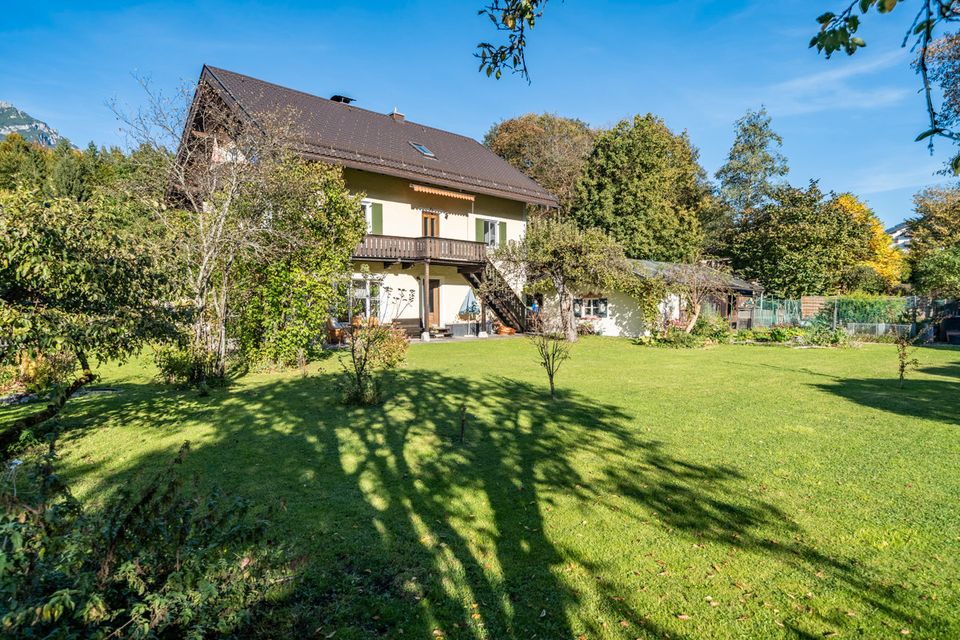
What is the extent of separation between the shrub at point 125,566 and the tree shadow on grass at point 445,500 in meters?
0.36

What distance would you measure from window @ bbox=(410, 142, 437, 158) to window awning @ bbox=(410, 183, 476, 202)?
2515 mm

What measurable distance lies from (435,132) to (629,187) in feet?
40.5

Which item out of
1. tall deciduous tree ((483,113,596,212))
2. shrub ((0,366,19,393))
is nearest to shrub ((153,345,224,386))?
shrub ((0,366,19,393))

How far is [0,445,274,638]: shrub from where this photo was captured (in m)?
1.65

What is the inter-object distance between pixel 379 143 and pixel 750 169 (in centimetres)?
3007

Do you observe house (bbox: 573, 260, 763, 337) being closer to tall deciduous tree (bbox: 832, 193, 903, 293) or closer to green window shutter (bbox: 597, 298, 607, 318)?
green window shutter (bbox: 597, 298, 607, 318)

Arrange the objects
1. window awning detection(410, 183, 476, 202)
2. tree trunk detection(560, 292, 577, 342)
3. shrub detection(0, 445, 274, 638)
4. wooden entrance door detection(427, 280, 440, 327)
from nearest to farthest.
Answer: shrub detection(0, 445, 274, 638) → tree trunk detection(560, 292, 577, 342) → window awning detection(410, 183, 476, 202) → wooden entrance door detection(427, 280, 440, 327)

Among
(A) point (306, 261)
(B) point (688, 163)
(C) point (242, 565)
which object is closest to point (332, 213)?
(A) point (306, 261)

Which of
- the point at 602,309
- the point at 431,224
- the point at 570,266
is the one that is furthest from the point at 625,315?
the point at 431,224

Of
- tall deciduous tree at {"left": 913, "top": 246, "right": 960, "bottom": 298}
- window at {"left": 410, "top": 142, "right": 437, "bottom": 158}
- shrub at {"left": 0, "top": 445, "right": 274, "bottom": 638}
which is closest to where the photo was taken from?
shrub at {"left": 0, "top": 445, "right": 274, "bottom": 638}

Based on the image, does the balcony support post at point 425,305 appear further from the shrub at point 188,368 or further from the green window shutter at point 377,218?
the shrub at point 188,368

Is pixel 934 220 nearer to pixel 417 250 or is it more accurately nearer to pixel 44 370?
pixel 417 250

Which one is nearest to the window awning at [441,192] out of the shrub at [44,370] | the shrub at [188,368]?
the shrub at [188,368]

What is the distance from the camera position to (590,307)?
24.2 metres
